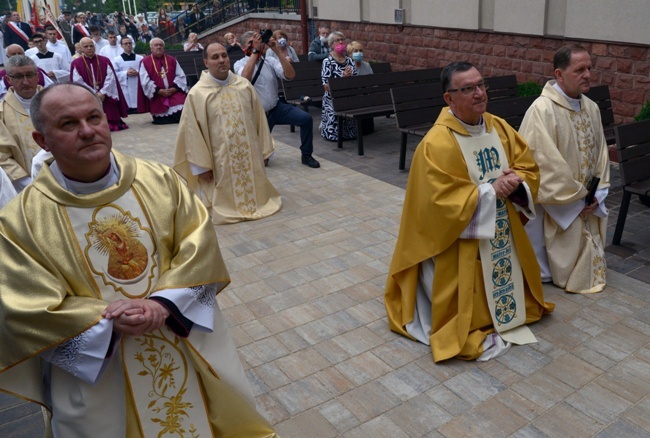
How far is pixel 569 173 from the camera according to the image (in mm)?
4719

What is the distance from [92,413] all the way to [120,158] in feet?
3.56

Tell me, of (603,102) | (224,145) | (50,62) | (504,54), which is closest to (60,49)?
(50,62)

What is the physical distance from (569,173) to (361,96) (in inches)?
222

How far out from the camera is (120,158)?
9.03 ft

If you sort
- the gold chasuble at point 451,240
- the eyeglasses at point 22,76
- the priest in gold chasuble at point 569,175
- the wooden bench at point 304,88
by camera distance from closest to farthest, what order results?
1. the gold chasuble at point 451,240
2. the priest in gold chasuble at point 569,175
3. the eyeglasses at point 22,76
4. the wooden bench at point 304,88

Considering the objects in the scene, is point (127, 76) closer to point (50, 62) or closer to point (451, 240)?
point (50, 62)

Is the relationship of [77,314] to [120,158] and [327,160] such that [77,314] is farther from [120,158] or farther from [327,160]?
[327,160]

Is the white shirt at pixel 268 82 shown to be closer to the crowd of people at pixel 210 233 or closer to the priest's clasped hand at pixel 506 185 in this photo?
the crowd of people at pixel 210 233

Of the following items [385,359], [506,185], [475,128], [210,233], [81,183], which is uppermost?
[81,183]

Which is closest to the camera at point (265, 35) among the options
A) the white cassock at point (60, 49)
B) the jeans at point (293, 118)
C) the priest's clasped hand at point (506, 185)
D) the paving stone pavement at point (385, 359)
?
the jeans at point (293, 118)

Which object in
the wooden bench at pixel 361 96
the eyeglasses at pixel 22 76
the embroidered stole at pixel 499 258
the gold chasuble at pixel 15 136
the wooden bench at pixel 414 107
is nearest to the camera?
the embroidered stole at pixel 499 258

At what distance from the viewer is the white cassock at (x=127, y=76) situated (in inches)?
535

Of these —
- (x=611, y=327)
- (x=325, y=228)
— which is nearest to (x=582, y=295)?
(x=611, y=327)

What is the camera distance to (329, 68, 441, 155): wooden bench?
9.59 m
